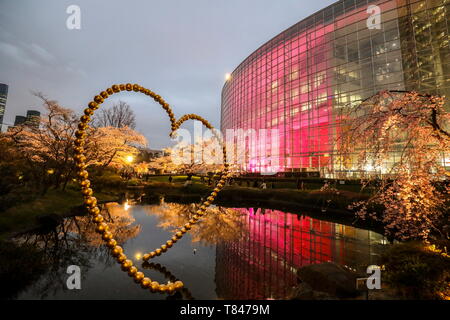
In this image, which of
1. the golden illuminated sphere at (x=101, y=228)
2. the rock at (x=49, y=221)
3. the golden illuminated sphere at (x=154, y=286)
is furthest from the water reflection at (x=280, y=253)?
the rock at (x=49, y=221)

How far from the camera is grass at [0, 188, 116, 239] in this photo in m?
10.5


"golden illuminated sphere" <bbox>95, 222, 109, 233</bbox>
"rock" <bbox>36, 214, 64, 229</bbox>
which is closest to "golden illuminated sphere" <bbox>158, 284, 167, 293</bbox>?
"golden illuminated sphere" <bbox>95, 222, 109, 233</bbox>

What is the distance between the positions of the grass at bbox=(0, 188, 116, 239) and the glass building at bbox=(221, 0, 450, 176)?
25590 mm

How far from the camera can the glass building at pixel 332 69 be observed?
28.0m

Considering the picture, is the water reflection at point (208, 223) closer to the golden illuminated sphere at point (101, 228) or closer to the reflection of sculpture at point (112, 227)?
the reflection of sculpture at point (112, 227)

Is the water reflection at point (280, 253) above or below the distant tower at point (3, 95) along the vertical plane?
below

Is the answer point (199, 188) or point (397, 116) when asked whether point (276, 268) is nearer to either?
point (397, 116)

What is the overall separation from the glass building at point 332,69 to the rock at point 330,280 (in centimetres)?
2085

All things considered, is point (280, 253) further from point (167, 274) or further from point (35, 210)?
point (35, 210)

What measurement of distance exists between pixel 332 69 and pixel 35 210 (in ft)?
138

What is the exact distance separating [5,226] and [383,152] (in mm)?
16952

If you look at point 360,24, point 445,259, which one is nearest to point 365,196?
point 445,259

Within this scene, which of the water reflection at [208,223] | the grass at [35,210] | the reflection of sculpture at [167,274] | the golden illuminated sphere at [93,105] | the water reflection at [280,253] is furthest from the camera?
the water reflection at [208,223]

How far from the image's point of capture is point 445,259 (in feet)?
21.7
